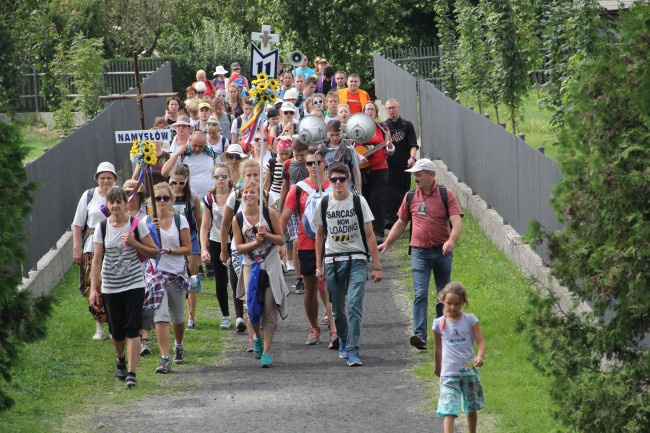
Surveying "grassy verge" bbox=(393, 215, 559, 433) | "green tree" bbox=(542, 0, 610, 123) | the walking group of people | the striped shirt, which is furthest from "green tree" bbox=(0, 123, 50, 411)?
"green tree" bbox=(542, 0, 610, 123)

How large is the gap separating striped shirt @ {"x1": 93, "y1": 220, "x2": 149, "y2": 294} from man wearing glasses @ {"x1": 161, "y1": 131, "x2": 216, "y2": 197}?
5042mm

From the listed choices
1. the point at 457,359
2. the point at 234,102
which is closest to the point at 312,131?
the point at 457,359

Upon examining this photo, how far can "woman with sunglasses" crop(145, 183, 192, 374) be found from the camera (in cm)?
1247

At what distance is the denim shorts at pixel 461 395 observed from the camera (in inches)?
375

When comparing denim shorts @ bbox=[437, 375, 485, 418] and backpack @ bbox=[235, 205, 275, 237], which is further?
backpack @ bbox=[235, 205, 275, 237]

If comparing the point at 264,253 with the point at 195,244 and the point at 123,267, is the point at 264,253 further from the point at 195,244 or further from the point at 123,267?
the point at 195,244

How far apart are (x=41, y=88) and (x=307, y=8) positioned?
7.46 metres

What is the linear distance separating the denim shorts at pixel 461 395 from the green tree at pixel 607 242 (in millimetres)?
1253

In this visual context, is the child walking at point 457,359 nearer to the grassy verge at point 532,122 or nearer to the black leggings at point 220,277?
the black leggings at point 220,277

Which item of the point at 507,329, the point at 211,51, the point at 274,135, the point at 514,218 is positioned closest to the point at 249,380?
the point at 507,329

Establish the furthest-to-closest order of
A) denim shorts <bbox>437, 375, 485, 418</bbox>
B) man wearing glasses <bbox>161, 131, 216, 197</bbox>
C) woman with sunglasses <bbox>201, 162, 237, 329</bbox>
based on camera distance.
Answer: man wearing glasses <bbox>161, 131, 216, 197</bbox> < woman with sunglasses <bbox>201, 162, 237, 329</bbox> < denim shorts <bbox>437, 375, 485, 418</bbox>

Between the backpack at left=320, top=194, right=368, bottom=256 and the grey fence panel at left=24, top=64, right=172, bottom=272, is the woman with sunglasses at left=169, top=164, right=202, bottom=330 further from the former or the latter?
the backpack at left=320, top=194, right=368, bottom=256

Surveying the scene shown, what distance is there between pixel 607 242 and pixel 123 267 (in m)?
5.18

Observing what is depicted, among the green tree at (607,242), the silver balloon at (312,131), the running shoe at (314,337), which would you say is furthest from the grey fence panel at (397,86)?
the green tree at (607,242)
